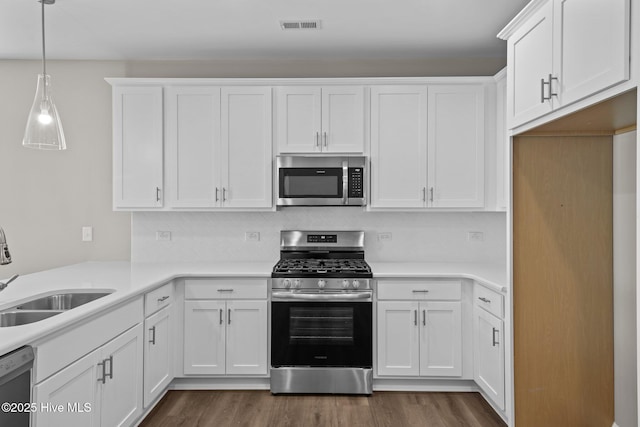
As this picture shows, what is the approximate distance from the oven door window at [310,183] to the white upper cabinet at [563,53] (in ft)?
4.85

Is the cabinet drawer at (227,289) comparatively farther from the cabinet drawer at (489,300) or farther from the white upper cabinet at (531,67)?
the white upper cabinet at (531,67)

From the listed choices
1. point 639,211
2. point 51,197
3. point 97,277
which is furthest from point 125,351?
point 639,211

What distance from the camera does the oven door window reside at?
341 centimetres

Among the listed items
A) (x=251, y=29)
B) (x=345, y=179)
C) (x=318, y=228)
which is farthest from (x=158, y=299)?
(x=251, y=29)

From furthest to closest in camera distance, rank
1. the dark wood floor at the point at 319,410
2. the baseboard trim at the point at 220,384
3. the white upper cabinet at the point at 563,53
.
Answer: the baseboard trim at the point at 220,384 < the dark wood floor at the point at 319,410 < the white upper cabinet at the point at 563,53

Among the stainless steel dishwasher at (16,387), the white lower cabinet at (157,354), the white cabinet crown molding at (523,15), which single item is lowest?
the white lower cabinet at (157,354)

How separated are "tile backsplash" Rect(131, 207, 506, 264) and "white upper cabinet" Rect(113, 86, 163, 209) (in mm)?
367

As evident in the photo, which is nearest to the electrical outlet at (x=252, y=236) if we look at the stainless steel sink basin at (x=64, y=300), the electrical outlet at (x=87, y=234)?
the electrical outlet at (x=87, y=234)

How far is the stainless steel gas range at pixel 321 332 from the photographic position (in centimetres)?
312

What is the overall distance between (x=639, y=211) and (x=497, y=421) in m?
2.01

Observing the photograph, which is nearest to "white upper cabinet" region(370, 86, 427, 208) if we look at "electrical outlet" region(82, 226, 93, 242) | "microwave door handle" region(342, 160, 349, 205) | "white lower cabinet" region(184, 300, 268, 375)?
"microwave door handle" region(342, 160, 349, 205)

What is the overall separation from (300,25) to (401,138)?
113 cm

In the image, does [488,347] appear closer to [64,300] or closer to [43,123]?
[64,300]

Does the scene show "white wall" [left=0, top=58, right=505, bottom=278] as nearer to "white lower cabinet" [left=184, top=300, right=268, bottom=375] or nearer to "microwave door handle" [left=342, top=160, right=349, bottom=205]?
"microwave door handle" [left=342, top=160, right=349, bottom=205]
